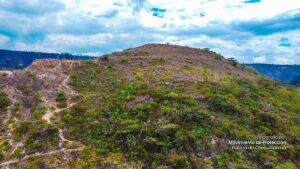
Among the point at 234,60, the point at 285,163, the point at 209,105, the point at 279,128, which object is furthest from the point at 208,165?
the point at 234,60

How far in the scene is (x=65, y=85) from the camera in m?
26.3

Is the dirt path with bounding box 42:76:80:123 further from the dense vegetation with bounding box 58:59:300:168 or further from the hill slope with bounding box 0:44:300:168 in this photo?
the dense vegetation with bounding box 58:59:300:168

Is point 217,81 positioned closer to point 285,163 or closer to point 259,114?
point 259,114

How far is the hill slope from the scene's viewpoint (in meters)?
17.7

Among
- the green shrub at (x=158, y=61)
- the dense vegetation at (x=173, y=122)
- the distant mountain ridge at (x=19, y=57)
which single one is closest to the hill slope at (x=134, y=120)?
the dense vegetation at (x=173, y=122)

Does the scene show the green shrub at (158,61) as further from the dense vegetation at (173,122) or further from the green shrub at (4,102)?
the green shrub at (4,102)

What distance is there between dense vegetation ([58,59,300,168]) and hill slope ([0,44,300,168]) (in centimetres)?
8

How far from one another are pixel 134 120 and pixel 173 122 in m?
3.19

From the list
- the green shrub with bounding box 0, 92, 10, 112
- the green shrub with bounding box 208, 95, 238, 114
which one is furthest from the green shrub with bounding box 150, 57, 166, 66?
the green shrub with bounding box 0, 92, 10, 112

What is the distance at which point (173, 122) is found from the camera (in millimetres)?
20797

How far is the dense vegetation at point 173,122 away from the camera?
17984 millimetres

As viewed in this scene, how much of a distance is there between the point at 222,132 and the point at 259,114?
255 inches

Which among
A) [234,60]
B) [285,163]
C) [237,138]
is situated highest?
[234,60]

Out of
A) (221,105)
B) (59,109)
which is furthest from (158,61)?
(59,109)
